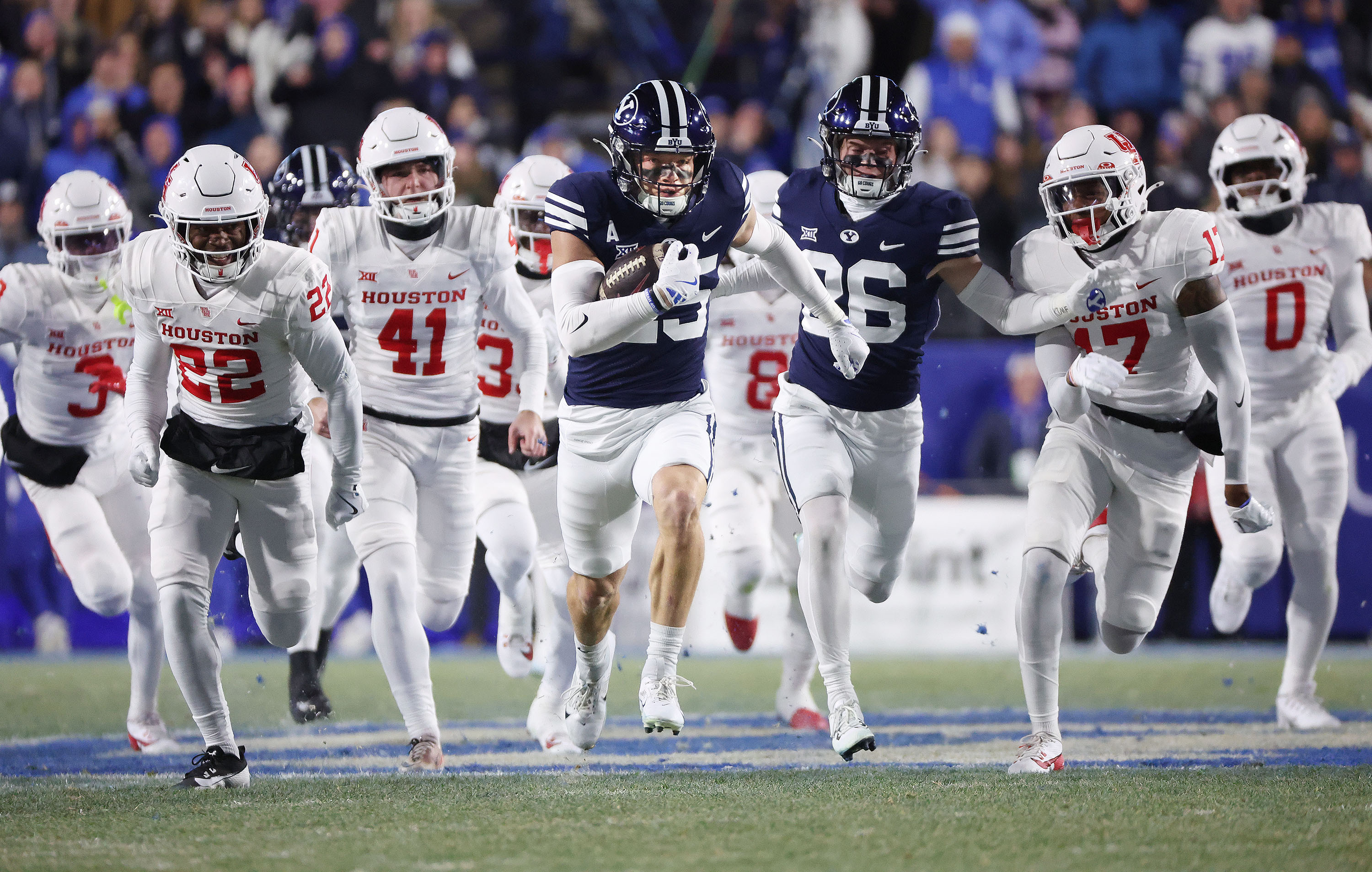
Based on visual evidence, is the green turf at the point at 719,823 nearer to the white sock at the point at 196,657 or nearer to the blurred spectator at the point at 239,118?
the white sock at the point at 196,657

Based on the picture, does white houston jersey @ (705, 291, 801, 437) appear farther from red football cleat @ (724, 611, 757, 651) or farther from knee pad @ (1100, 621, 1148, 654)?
knee pad @ (1100, 621, 1148, 654)

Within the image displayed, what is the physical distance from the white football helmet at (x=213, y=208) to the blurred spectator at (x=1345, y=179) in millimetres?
7114

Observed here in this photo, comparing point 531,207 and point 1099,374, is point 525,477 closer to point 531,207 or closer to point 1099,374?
point 531,207

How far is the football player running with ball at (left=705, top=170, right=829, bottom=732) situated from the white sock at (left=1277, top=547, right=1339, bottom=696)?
1.92 meters

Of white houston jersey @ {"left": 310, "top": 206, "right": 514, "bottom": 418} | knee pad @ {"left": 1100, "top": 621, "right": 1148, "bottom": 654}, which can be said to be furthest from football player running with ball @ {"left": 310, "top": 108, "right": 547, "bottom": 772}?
knee pad @ {"left": 1100, "top": 621, "right": 1148, "bottom": 654}

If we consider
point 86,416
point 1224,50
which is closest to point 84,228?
point 86,416

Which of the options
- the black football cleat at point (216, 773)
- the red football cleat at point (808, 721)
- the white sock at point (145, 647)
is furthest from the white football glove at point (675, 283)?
the white sock at point (145, 647)

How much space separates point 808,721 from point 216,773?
2433 mm

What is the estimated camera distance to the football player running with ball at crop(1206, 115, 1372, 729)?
607 centimetres

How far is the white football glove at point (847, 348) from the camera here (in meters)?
4.82

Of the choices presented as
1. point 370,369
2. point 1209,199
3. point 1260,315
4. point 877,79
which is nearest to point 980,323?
point 1209,199

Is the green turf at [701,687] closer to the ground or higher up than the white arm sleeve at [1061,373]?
closer to the ground

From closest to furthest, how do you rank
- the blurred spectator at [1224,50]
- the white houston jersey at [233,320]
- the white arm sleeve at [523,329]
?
the white houston jersey at [233,320], the white arm sleeve at [523,329], the blurred spectator at [1224,50]

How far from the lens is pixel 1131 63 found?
35.4 ft
